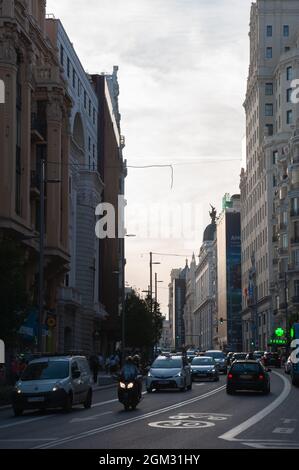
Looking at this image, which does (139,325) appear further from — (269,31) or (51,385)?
(51,385)

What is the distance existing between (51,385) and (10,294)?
8317 mm

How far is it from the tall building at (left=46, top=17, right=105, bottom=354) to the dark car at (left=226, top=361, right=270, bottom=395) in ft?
84.2

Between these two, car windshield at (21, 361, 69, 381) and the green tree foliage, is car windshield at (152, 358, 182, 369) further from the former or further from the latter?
the green tree foliage

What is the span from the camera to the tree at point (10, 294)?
110ft

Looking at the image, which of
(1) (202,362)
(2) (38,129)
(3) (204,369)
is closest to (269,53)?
(2) (38,129)

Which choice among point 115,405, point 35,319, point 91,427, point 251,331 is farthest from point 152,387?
point 251,331

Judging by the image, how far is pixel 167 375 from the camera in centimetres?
3878

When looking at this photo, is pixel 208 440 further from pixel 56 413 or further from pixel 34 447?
pixel 56 413

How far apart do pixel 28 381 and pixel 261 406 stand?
7261 mm

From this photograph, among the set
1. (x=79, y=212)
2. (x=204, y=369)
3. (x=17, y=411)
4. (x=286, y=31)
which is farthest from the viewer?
(x=286, y=31)

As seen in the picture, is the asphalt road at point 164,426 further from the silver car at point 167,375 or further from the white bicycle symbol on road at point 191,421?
the silver car at point 167,375

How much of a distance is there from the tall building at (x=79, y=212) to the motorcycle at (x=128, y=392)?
109 feet

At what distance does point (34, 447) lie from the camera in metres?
15.7

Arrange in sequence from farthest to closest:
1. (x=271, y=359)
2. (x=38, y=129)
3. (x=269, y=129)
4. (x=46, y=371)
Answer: (x=269, y=129) → (x=271, y=359) → (x=38, y=129) → (x=46, y=371)
